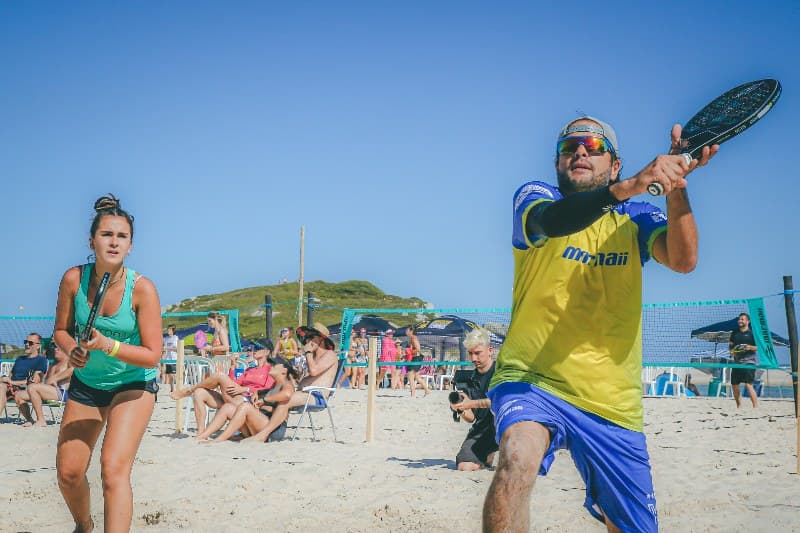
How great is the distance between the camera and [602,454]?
2.81 meters

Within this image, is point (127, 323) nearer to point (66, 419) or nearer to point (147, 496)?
point (66, 419)

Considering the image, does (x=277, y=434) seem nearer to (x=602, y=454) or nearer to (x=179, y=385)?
(x=179, y=385)

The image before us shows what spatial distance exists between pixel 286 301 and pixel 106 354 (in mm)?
35846

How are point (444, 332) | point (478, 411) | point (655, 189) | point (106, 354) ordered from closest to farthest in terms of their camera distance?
point (655, 189) → point (106, 354) → point (478, 411) → point (444, 332)

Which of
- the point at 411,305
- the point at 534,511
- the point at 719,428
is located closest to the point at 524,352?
the point at 534,511

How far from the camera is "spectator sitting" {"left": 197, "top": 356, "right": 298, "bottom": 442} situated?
898 cm

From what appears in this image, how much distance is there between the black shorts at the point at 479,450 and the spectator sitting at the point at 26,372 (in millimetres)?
7197

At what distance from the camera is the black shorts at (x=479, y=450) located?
7.03 meters

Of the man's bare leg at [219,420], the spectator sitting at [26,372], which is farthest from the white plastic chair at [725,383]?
the spectator sitting at [26,372]

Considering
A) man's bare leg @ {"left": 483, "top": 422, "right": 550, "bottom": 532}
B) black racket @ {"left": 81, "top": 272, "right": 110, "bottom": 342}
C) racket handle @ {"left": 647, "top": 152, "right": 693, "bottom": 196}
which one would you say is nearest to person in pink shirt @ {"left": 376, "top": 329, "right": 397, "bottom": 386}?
black racket @ {"left": 81, "top": 272, "right": 110, "bottom": 342}

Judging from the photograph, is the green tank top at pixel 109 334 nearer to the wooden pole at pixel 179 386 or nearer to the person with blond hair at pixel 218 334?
the wooden pole at pixel 179 386

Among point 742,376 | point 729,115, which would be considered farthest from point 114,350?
point 742,376

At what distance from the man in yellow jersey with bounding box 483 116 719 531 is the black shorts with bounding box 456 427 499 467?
418cm

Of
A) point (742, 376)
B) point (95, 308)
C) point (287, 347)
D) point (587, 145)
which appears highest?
point (587, 145)
